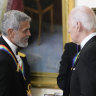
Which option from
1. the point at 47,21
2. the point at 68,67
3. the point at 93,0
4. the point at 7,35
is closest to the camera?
the point at 7,35

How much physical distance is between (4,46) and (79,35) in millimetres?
706

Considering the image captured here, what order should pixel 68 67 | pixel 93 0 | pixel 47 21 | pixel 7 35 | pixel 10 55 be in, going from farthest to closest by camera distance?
pixel 47 21
pixel 93 0
pixel 68 67
pixel 7 35
pixel 10 55

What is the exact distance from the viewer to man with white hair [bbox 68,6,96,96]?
133 centimetres

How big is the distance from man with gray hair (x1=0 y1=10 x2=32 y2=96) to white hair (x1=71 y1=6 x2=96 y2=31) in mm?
658

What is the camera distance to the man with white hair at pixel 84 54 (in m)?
1.33

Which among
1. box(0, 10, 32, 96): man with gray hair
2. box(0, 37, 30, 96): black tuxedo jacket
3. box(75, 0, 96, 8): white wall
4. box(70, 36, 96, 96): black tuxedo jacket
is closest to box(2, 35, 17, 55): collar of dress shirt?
box(0, 10, 32, 96): man with gray hair

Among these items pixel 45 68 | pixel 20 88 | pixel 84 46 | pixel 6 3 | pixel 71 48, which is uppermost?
pixel 6 3

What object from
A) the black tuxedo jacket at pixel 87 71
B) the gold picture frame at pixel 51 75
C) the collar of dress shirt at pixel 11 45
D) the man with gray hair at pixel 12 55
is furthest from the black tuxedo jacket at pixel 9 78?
the gold picture frame at pixel 51 75

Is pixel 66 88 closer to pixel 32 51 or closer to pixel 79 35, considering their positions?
pixel 79 35

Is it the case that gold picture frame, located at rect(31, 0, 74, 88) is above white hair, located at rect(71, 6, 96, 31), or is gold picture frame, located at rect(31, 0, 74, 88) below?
below

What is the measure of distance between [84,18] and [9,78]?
2.57ft

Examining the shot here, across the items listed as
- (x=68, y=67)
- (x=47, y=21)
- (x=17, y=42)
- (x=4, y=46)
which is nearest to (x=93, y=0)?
(x=47, y=21)

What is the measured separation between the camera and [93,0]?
8.56 feet

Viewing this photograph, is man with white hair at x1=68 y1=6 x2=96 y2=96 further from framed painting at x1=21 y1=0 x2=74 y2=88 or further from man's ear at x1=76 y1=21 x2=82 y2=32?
framed painting at x1=21 y1=0 x2=74 y2=88
